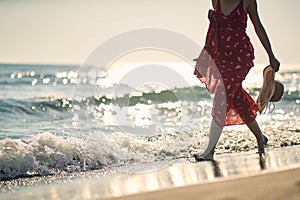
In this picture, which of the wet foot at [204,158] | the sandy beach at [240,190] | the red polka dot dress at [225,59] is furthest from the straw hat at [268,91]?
the sandy beach at [240,190]

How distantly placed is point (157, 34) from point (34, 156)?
1153 mm

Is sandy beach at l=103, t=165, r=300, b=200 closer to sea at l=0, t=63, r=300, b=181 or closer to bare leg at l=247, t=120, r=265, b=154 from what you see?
bare leg at l=247, t=120, r=265, b=154

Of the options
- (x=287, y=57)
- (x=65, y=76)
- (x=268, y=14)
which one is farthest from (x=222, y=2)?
(x=65, y=76)

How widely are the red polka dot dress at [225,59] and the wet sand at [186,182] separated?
364mm

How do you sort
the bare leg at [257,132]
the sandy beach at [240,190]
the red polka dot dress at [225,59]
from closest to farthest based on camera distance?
the sandy beach at [240,190], the red polka dot dress at [225,59], the bare leg at [257,132]

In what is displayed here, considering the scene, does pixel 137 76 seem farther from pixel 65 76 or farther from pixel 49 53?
pixel 65 76

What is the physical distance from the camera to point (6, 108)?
7.57m

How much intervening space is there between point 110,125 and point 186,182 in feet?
7.75

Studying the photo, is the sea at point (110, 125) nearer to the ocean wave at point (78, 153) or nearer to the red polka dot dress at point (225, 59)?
the ocean wave at point (78, 153)

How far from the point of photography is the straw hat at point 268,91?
3.83 metres

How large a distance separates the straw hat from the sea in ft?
0.36

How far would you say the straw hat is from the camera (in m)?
3.83

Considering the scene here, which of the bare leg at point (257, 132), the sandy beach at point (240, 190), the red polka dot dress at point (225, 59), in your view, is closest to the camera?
the sandy beach at point (240, 190)

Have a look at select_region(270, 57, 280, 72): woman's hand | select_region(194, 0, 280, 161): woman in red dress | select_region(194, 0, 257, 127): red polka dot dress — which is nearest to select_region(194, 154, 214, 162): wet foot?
select_region(194, 0, 280, 161): woman in red dress
